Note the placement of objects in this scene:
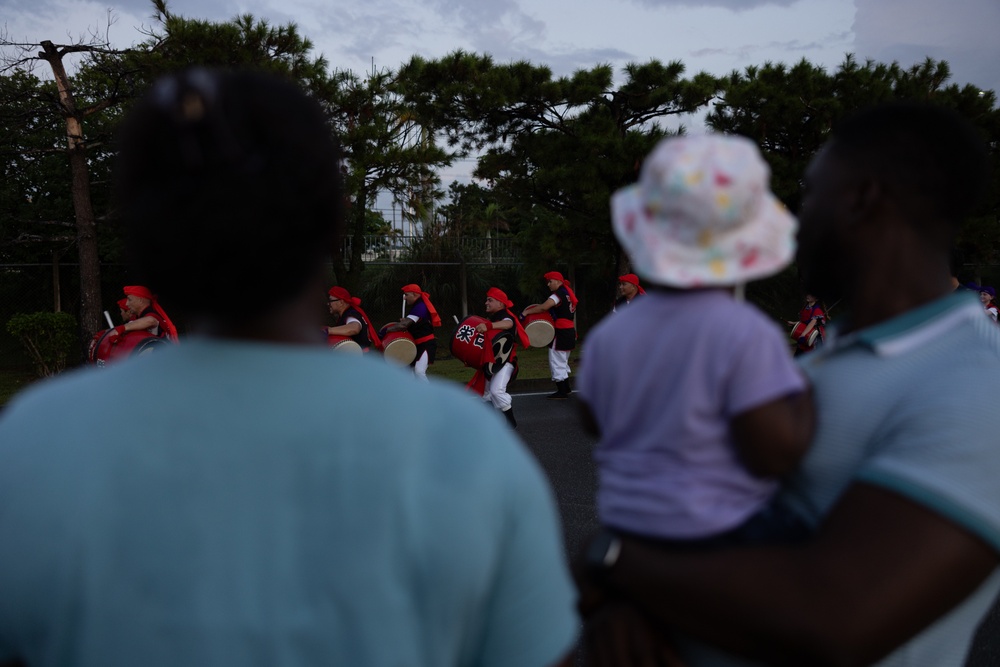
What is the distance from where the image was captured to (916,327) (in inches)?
45.8

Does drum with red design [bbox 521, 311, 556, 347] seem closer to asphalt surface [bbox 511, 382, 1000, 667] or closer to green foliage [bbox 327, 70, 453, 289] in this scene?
asphalt surface [bbox 511, 382, 1000, 667]

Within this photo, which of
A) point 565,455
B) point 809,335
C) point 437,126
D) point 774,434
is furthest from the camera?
point 437,126

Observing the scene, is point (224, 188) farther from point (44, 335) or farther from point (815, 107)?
point (815, 107)

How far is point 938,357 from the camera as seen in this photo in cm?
112

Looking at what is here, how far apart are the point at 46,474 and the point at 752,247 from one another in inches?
38.2

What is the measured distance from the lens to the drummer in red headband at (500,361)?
30.6ft

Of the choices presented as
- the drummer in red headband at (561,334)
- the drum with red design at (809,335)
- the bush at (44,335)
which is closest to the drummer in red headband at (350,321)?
the drummer in red headband at (561,334)

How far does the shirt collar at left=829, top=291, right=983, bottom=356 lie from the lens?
1152mm

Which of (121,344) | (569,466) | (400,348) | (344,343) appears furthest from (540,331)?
(121,344)

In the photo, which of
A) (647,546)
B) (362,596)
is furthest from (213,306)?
(647,546)

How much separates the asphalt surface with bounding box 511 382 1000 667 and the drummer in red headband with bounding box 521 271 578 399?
0.38 meters

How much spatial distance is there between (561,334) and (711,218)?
10.4m

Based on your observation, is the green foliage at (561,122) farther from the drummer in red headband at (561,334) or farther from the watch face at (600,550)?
the watch face at (600,550)

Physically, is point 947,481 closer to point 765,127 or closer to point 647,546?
point 647,546
